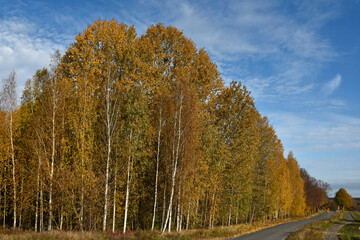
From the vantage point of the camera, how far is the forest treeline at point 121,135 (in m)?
18.7

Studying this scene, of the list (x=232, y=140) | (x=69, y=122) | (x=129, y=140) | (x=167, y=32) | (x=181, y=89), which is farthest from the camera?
(x=232, y=140)

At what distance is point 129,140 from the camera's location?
2058cm

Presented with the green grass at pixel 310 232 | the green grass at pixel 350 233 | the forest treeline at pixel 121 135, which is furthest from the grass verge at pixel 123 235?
the green grass at pixel 350 233

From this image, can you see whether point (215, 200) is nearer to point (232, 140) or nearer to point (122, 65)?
point (232, 140)

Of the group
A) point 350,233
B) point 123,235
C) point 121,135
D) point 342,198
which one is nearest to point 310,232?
point 350,233

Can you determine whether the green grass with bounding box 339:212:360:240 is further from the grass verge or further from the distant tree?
the distant tree

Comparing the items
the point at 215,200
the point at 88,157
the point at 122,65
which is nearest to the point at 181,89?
the point at 122,65

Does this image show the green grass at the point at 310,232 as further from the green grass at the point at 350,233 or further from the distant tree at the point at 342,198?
the distant tree at the point at 342,198

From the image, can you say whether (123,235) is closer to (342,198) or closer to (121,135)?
(121,135)

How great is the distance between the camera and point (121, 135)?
2103 cm

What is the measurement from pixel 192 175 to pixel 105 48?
37.4 ft

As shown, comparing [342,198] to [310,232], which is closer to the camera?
[310,232]

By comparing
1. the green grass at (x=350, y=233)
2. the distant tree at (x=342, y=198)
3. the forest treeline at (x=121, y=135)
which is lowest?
the distant tree at (x=342, y=198)

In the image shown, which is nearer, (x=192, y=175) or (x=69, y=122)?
(x=69, y=122)
